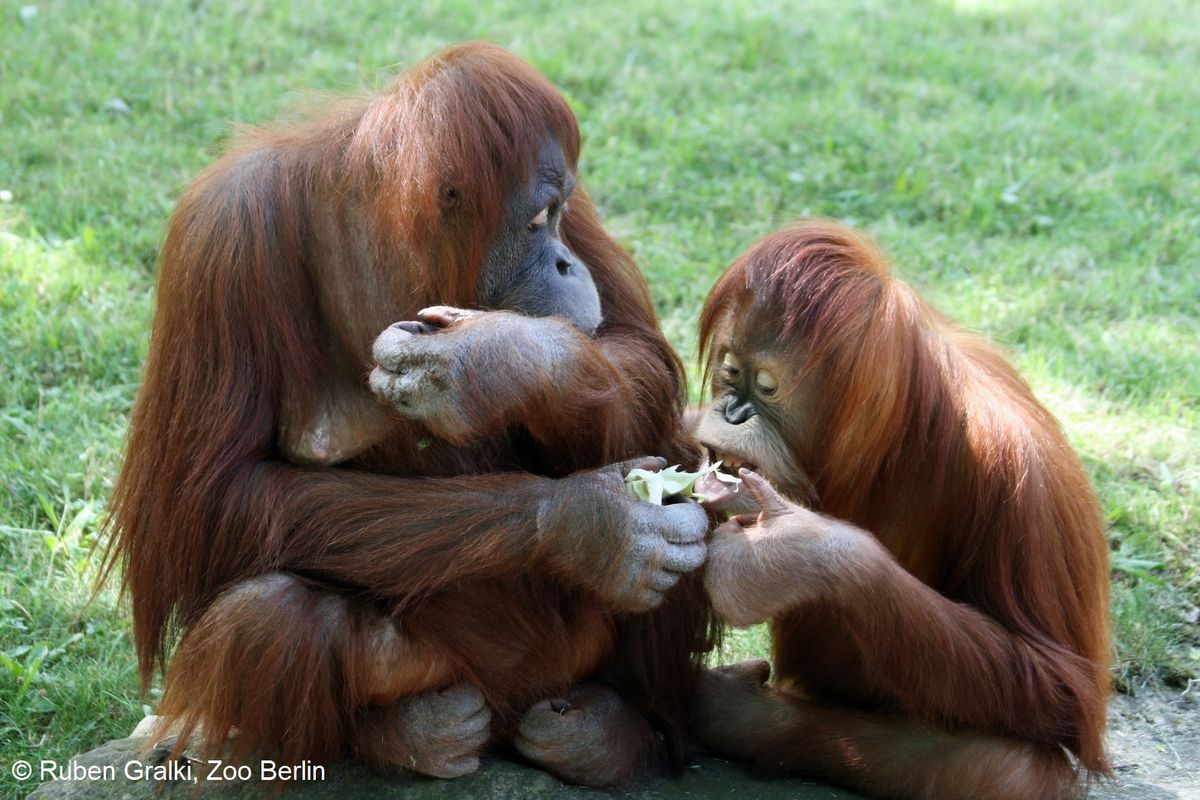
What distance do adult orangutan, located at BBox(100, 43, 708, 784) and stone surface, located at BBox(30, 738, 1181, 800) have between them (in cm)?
5

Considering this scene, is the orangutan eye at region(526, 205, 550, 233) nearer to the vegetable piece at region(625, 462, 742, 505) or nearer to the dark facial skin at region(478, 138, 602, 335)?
the dark facial skin at region(478, 138, 602, 335)

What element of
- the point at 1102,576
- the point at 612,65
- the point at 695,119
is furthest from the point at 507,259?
the point at 612,65

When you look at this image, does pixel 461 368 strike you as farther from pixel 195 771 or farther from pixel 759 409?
pixel 195 771

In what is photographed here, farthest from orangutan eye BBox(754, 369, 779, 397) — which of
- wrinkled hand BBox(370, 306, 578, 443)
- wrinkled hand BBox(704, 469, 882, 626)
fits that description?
wrinkled hand BBox(370, 306, 578, 443)

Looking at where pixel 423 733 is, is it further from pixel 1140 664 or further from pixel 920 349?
pixel 1140 664

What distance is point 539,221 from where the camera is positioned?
2939 mm

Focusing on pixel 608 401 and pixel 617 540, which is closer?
pixel 617 540

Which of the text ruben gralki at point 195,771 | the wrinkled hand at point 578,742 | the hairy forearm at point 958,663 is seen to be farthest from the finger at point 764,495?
the text ruben gralki at point 195,771

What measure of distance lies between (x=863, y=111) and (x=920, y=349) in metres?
4.08

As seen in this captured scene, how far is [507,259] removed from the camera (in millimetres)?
2928

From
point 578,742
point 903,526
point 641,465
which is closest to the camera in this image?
point 641,465

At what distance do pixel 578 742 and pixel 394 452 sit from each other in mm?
736

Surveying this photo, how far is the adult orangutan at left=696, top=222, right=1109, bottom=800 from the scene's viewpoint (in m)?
2.83

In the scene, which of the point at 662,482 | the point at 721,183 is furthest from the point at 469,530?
the point at 721,183
